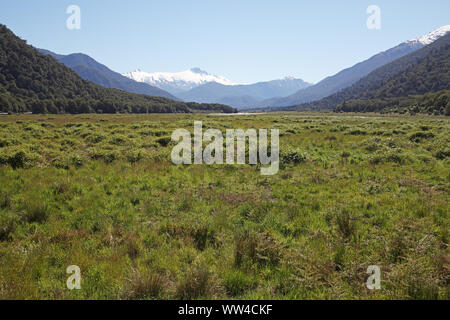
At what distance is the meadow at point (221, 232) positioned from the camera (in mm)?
4551

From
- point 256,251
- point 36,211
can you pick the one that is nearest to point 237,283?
point 256,251

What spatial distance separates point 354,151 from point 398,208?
38.3 feet

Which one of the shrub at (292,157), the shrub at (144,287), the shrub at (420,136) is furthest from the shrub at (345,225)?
the shrub at (420,136)

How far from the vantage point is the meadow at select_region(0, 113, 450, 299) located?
14.9 feet

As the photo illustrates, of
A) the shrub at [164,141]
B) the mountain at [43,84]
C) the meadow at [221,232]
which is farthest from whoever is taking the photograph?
the mountain at [43,84]

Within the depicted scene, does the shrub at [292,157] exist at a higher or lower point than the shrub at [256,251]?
higher

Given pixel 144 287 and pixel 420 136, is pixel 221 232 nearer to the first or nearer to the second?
pixel 144 287

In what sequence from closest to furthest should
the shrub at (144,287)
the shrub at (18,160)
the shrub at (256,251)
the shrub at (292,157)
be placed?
the shrub at (144,287), the shrub at (256,251), the shrub at (18,160), the shrub at (292,157)

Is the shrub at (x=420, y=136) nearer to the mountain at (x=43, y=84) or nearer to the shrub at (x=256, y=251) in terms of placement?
the shrub at (x=256, y=251)

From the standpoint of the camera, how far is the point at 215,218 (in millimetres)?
7562

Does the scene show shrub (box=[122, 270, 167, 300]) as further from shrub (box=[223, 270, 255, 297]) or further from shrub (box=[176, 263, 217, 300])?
shrub (box=[223, 270, 255, 297])

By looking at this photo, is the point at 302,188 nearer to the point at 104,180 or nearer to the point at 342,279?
the point at 342,279
